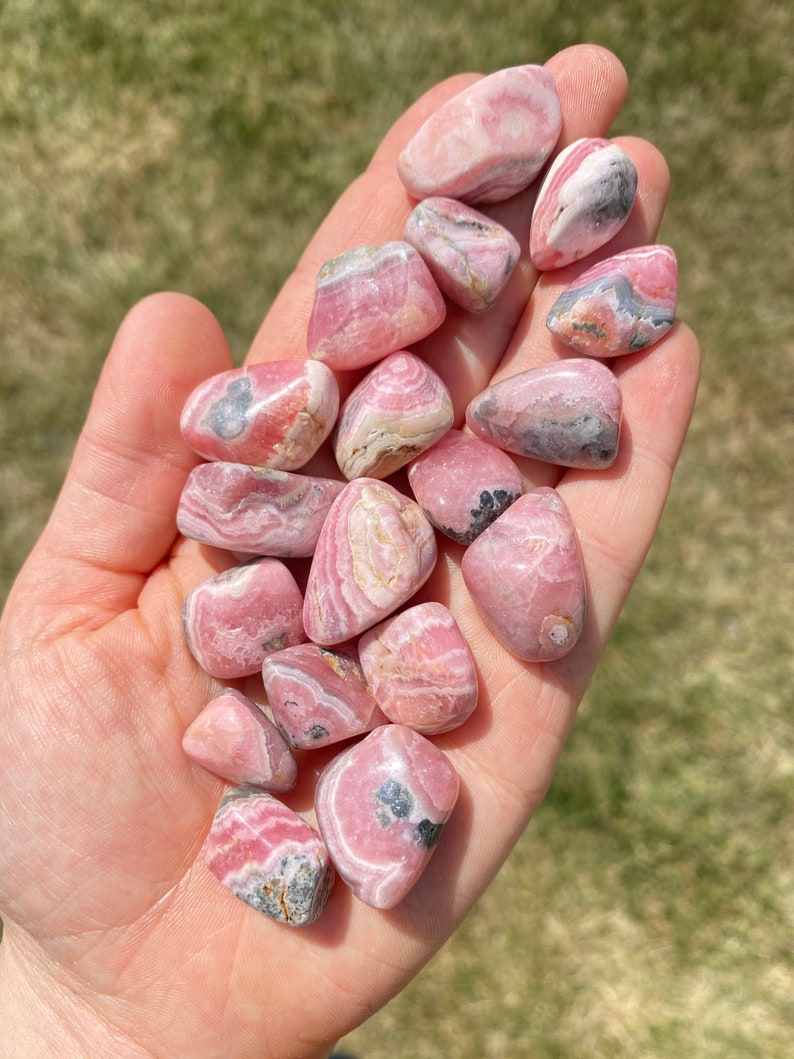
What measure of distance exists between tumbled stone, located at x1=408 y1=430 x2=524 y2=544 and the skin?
0.31 ft

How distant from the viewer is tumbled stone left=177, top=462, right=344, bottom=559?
4.54 ft

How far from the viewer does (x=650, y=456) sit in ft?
4.63

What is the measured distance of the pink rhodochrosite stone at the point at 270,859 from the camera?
1270 millimetres

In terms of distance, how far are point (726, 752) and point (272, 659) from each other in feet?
3.50

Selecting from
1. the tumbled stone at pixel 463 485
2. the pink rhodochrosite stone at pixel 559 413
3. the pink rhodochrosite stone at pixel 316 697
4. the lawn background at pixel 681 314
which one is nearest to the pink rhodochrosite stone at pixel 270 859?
the pink rhodochrosite stone at pixel 316 697

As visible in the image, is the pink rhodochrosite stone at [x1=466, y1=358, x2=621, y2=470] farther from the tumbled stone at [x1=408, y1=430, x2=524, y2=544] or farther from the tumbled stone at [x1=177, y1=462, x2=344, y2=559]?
the tumbled stone at [x1=177, y1=462, x2=344, y2=559]

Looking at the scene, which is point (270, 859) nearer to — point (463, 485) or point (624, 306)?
point (463, 485)

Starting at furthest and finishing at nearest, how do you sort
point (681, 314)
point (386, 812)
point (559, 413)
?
point (681, 314) < point (559, 413) < point (386, 812)

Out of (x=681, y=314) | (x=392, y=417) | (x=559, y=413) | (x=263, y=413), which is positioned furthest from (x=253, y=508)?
(x=681, y=314)

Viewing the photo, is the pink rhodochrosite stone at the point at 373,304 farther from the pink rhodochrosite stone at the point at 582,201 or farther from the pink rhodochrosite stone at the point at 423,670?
the pink rhodochrosite stone at the point at 423,670

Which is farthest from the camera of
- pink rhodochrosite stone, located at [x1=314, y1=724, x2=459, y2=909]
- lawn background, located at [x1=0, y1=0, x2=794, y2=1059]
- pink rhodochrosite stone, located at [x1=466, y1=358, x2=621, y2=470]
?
lawn background, located at [x1=0, y1=0, x2=794, y2=1059]

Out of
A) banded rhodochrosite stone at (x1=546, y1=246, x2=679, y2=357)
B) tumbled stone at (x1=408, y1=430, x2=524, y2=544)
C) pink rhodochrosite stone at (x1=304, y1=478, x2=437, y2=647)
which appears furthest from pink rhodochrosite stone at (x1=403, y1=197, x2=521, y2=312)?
pink rhodochrosite stone at (x1=304, y1=478, x2=437, y2=647)

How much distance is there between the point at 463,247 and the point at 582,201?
19 centimetres

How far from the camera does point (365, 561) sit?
135 cm
